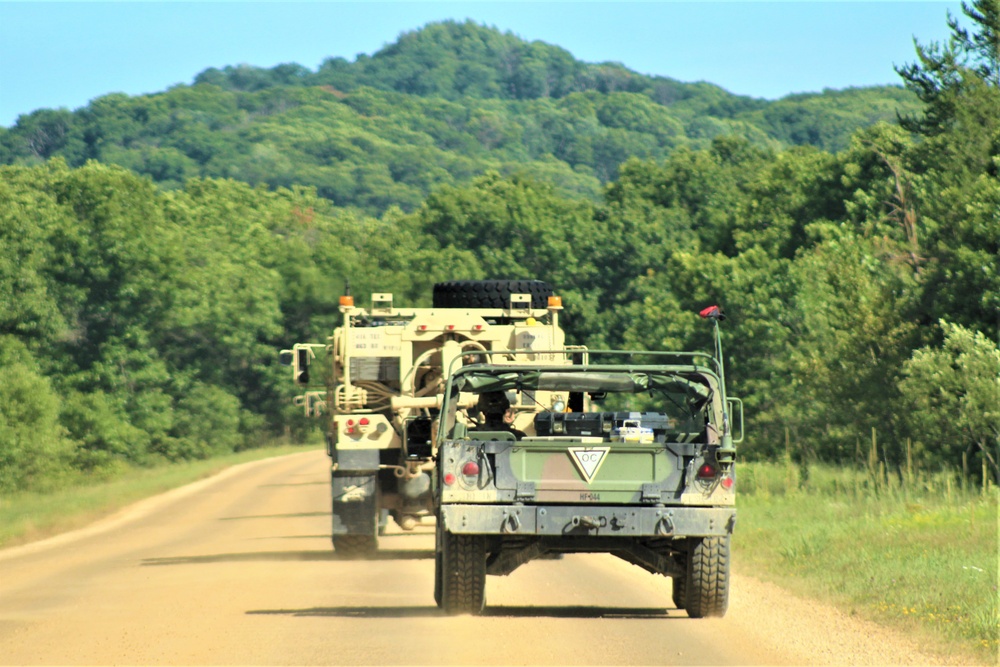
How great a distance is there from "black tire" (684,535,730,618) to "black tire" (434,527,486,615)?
1.69 meters

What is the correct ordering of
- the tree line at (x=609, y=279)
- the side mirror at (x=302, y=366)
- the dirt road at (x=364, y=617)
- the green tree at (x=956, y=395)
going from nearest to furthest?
the dirt road at (x=364, y=617) → the side mirror at (x=302, y=366) → the green tree at (x=956, y=395) → the tree line at (x=609, y=279)

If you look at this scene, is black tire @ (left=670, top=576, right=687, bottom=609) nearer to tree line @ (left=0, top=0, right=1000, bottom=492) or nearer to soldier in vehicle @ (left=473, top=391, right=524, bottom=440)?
soldier in vehicle @ (left=473, top=391, right=524, bottom=440)

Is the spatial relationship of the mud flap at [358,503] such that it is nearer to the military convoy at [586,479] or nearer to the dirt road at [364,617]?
the dirt road at [364,617]

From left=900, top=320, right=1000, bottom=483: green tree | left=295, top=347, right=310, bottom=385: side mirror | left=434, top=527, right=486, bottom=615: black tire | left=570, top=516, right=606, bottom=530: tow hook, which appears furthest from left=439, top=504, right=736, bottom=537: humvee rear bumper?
left=900, top=320, right=1000, bottom=483: green tree

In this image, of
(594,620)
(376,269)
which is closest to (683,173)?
(376,269)

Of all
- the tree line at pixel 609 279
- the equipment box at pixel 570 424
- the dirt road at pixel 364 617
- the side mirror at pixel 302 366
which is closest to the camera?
the dirt road at pixel 364 617

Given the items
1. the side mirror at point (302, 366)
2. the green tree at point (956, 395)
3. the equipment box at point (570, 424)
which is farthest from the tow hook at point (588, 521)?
the green tree at point (956, 395)

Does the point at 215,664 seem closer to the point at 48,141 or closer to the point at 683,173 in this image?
the point at 683,173

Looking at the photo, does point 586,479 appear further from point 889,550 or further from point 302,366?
point 302,366

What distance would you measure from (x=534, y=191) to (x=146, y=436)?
33832 millimetres

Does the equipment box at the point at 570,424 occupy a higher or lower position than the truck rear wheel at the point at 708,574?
higher

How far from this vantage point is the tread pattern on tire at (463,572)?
12.5 meters

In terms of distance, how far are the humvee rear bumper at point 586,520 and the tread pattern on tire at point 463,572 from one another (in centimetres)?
40

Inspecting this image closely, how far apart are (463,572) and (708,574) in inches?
77.6
